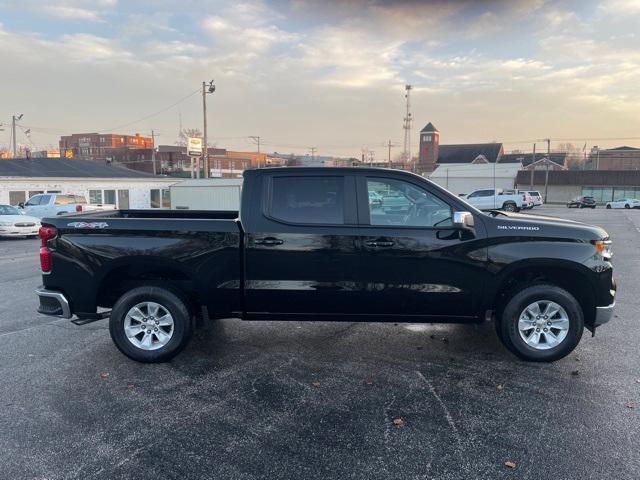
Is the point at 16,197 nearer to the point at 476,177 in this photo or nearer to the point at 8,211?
the point at 8,211

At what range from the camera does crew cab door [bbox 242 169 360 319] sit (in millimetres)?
4570

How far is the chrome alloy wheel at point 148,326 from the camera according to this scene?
4.75 m

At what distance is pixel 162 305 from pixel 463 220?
306cm

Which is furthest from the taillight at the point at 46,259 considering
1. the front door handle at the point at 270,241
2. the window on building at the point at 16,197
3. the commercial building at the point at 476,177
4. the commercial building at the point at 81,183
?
the commercial building at the point at 476,177

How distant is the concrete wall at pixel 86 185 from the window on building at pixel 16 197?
0.17 metres

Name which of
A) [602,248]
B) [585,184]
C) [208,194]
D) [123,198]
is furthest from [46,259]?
[585,184]

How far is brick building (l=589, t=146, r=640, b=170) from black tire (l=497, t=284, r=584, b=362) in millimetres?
104879

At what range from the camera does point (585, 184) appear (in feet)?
199

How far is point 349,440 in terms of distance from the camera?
335 cm

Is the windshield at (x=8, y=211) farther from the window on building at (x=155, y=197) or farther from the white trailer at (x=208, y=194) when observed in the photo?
the window on building at (x=155, y=197)

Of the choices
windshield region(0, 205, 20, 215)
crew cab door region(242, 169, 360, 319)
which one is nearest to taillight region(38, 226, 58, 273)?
crew cab door region(242, 169, 360, 319)

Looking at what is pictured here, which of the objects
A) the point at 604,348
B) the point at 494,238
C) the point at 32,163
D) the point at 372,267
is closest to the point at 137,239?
the point at 372,267

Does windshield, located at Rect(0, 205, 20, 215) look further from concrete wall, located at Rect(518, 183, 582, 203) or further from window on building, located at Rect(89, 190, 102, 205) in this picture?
concrete wall, located at Rect(518, 183, 582, 203)

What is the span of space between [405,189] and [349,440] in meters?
2.44
